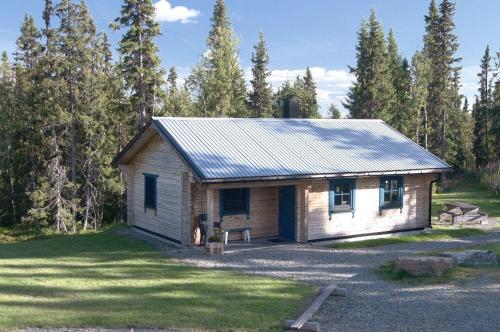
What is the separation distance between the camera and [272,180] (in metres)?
16.7

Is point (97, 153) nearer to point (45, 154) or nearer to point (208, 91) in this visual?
point (45, 154)

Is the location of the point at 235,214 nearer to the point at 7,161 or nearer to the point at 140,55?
the point at 140,55

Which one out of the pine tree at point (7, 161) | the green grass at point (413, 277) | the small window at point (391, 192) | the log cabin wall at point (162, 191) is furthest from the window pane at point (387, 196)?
the pine tree at point (7, 161)

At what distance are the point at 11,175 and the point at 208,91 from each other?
48.6 feet

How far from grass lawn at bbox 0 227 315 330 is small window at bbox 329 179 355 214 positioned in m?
6.26

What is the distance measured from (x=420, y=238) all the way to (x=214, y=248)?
27.1 feet

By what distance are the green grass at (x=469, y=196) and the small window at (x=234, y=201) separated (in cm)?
1169

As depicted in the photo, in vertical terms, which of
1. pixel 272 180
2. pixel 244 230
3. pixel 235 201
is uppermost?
pixel 272 180

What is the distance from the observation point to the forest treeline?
3130 centimetres

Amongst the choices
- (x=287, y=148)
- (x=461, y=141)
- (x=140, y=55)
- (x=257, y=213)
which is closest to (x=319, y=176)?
(x=287, y=148)

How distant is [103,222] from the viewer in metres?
36.9

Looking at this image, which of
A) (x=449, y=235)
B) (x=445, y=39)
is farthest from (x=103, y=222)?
(x=445, y=39)

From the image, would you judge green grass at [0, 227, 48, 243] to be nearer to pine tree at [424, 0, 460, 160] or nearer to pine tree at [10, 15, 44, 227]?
pine tree at [10, 15, 44, 227]

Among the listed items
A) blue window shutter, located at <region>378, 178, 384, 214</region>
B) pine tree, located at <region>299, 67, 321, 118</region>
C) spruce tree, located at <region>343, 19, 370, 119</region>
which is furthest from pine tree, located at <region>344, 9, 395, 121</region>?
blue window shutter, located at <region>378, 178, 384, 214</region>
